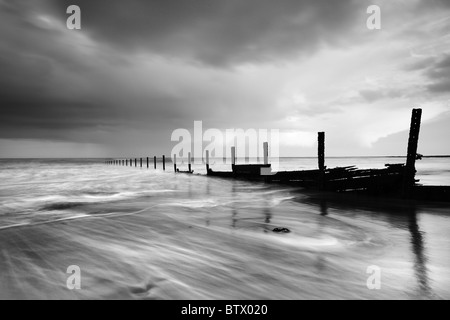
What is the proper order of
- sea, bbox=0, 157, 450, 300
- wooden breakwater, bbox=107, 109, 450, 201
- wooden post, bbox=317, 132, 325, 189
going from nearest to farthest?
sea, bbox=0, 157, 450, 300 → wooden breakwater, bbox=107, 109, 450, 201 → wooden post, bbox=317, 132, 325, 189

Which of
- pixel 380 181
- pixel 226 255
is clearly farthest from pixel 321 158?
pixel 226 255

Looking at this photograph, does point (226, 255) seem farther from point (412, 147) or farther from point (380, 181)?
point (380, 181)

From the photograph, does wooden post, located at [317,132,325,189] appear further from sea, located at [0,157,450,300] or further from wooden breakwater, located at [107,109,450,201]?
sea, located at [0,157,450,300]

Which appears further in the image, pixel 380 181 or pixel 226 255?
pixel 380 181

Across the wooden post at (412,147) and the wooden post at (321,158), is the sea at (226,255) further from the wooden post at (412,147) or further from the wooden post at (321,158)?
the wooden post at (321,158)

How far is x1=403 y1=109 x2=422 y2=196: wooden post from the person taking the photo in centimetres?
986

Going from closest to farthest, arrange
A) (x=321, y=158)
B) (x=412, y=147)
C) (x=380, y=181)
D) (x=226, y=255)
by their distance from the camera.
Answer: (x=226, y=255) < (x=412, y=147) < (x=380, y=181) < (x=321, y=158)

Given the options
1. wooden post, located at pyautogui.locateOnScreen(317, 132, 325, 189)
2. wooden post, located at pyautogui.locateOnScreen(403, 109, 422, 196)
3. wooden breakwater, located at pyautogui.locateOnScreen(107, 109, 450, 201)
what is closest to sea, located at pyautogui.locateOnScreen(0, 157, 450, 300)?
wooden breakwater, located at pyautogui.locateOnScreen(107, 109, 450, 201)

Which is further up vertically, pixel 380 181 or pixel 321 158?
pixel 321 158

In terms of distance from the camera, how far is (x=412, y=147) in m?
9.98

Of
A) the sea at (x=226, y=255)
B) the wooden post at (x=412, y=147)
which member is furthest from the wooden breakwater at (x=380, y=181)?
the sea at (x=226, y=255)

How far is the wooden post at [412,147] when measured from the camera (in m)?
9.86

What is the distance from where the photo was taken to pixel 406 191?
33.7 ft
